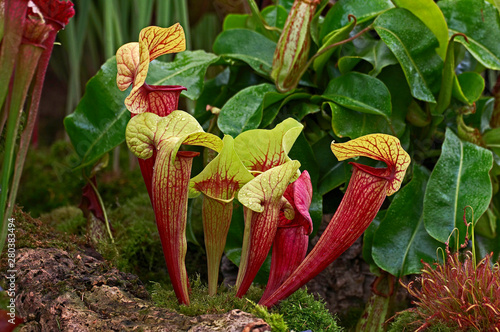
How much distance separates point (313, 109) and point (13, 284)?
83 centimetres

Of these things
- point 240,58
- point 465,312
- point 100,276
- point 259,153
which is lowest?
point 465,312

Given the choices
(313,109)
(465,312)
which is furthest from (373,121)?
(465,312)

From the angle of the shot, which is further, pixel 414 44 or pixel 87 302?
pixel 414 44

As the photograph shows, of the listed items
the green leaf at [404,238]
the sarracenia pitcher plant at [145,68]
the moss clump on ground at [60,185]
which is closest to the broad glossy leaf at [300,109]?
the green leaf at [404,238]

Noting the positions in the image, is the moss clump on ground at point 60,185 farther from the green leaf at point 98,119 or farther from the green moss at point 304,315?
the green moss at point 304,315

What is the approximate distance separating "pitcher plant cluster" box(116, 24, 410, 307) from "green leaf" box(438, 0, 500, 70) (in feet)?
2.10

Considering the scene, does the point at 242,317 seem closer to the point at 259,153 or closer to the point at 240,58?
the point at 259,153

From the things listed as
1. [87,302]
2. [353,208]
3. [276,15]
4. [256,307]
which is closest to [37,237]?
[87,302]

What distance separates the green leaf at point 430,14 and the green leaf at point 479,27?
5 cm

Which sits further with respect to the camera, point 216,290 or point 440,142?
point 440,142

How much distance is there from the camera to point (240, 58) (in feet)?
4.31

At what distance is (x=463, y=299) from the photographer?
2.82ft

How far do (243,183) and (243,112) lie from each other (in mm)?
383

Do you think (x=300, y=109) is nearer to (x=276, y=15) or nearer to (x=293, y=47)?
(x=293, y=47)
